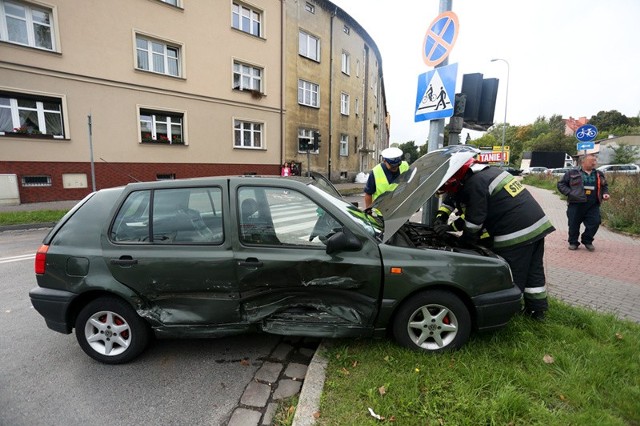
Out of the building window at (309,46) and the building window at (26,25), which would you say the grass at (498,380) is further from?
the building window at (309,46)

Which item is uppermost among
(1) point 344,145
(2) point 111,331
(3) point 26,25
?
(3) point 26,25

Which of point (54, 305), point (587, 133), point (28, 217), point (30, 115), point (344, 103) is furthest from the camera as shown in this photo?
point (344, 103)

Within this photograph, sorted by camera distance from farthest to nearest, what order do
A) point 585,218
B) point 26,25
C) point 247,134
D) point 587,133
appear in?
point 247,134, point 26,25, point 587,133, point 585,218

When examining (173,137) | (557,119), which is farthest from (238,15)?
(557,119)

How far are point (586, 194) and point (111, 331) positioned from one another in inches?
298

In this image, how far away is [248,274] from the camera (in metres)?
2.68

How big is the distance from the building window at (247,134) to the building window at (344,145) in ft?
27.7

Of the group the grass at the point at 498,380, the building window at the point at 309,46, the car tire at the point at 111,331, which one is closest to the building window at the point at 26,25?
the building window at the point at 309,46

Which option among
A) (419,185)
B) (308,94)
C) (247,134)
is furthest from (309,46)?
(419,185)

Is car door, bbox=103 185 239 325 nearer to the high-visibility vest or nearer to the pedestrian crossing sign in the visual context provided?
the high-visibility vest

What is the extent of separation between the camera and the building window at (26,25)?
11820 mm

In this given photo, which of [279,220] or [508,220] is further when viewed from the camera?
[508,220]

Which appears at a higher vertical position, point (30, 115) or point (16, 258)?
point (30, 115)

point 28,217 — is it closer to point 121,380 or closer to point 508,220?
point 121,380
